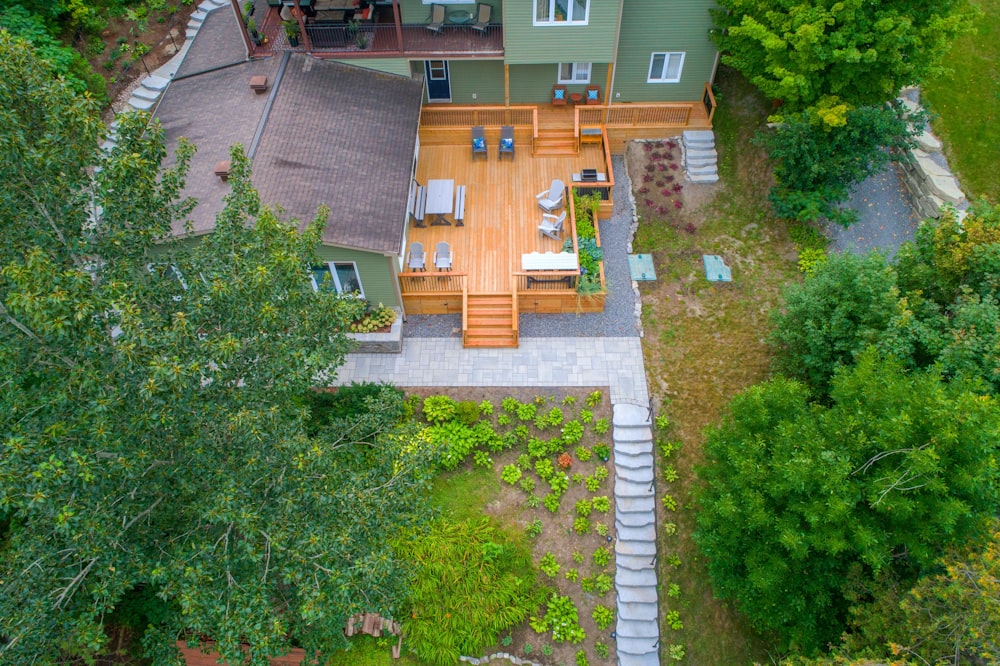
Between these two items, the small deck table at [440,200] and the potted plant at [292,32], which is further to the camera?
the potted plant at [292,32]

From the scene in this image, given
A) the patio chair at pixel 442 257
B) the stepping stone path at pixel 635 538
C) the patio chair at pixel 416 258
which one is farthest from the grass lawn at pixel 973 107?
Answer: the patio chair at pixel 416 258

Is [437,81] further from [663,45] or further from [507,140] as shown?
[663,45]

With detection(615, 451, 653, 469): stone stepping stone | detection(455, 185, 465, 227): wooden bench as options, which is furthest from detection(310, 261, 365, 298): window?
detection(615, 451, 653, 469): stone stepping stone

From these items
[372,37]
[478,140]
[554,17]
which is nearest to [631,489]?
[478,140]

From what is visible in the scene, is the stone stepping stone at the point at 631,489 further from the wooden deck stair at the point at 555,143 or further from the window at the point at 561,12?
the window at the point at 561,12

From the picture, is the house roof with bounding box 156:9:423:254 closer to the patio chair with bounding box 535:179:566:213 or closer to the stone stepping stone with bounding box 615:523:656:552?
the patio chair with bounding box 535:179:566:213

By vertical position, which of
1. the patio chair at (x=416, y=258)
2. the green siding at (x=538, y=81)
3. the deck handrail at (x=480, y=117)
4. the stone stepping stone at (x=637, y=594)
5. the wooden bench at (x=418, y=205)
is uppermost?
the green siding at (x=538, y=81)

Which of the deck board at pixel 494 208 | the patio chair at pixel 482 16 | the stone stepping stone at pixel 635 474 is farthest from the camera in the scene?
the patio chair at pixel 482 16
